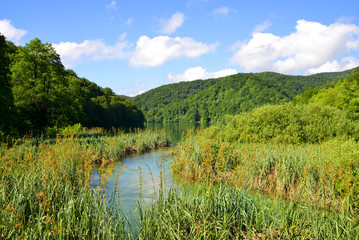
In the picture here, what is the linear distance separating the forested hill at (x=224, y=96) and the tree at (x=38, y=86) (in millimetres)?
76112

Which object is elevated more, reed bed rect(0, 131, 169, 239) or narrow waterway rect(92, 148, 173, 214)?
reed bed rect(0, 131, 169, 239)

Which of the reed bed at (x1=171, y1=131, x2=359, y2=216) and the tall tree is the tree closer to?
the tall tree

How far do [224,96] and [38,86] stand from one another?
122051 millimetres

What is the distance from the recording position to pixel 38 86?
A: 2533cm

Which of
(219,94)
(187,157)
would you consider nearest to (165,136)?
(187,157)

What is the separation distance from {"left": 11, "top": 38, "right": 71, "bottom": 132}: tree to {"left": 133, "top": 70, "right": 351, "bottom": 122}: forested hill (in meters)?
76.1

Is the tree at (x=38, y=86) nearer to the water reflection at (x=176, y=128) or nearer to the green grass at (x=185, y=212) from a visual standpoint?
the water reflection at (x=176, y=128)

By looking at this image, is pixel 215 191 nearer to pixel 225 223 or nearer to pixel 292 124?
pixel 225 223

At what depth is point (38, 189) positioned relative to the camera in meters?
5.70

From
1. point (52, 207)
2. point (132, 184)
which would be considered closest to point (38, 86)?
point (132, 184)

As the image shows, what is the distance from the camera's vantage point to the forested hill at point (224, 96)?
111500mm

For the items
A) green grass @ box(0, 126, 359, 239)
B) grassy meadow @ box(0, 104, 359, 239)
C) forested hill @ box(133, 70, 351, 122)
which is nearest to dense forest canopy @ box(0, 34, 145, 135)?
grassy meadow @ box(0, 104, 359, 239)

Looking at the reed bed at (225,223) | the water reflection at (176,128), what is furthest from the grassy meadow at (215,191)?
the water reflection at (176,128)

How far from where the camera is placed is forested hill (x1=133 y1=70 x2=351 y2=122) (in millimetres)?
111500
